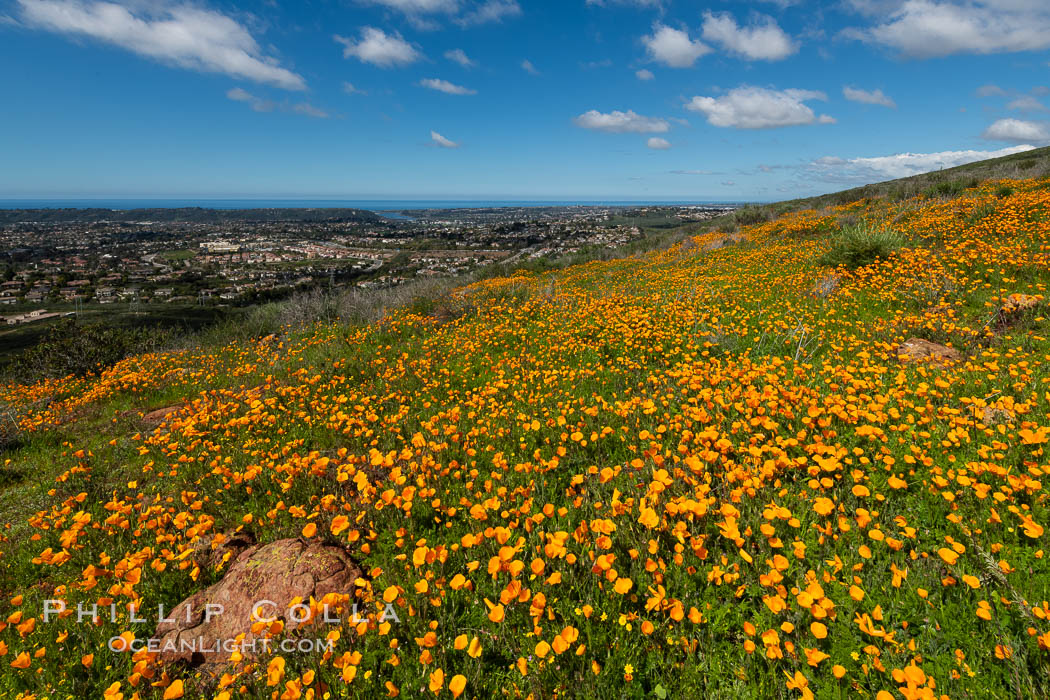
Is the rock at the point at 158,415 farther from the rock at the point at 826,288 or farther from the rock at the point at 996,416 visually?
the rock at the point at 826,288

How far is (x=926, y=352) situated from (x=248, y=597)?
8527 millimetres

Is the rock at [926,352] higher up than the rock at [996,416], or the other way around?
the rock at [926,352]

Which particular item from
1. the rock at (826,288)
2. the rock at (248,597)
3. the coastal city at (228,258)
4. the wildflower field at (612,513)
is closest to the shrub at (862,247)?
the rock at (826,288)

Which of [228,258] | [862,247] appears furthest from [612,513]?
[228,258]

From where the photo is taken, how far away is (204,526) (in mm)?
3537

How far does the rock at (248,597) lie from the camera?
2.75 m

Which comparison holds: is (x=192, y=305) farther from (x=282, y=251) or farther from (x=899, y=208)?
(x=899, y=208)

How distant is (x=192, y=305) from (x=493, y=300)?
51.8 metres

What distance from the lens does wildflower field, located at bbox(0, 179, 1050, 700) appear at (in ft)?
7.82

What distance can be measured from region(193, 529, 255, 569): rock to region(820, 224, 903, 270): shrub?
44.0 feet

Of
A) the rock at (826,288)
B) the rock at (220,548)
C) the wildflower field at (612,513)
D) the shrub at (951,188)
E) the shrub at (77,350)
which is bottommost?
the shrub at (77,350)

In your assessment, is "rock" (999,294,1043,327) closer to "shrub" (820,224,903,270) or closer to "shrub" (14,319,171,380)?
"shrub" (820,224,903,270)

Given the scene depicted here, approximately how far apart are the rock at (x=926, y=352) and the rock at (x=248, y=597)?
7.26m

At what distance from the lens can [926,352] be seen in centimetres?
589
